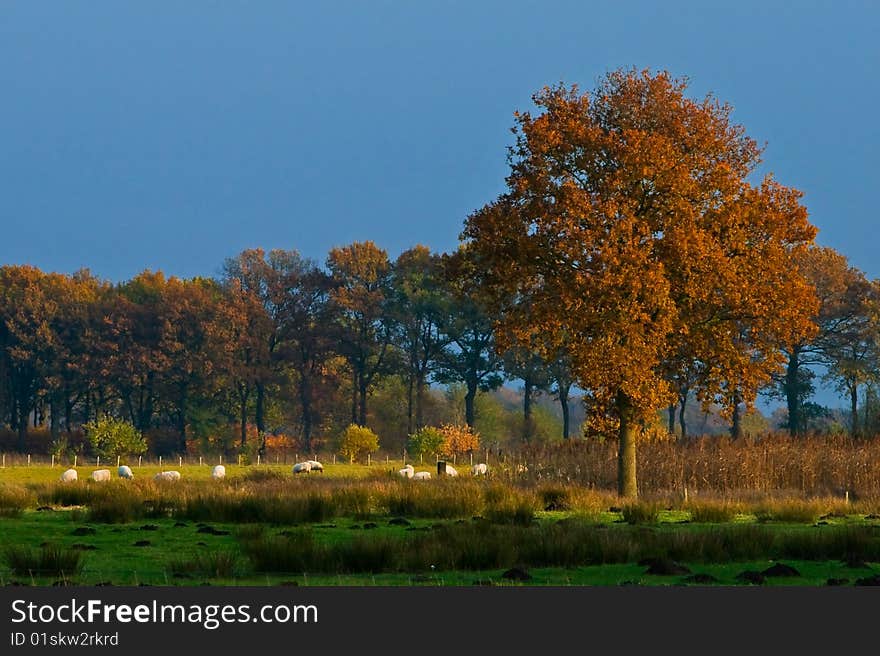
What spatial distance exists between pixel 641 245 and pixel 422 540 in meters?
19.3

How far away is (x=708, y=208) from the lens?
38.0m

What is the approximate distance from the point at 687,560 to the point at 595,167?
65.9 feet

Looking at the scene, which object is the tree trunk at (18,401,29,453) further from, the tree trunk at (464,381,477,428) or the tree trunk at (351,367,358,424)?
the tree trunk at (464,381,477,428)

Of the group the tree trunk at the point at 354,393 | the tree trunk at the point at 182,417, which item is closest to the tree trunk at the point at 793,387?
Answer: the tree trunk at the point at 354,393

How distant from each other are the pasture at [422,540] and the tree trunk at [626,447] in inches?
262

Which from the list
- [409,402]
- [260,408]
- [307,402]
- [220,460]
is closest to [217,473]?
[220,460]

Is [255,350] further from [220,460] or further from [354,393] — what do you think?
[220,460]

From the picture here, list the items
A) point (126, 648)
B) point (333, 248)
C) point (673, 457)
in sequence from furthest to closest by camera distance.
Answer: point (333, 248) → point (673, 457) → point (126, 648)

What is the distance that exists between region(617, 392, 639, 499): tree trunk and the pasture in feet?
21.8

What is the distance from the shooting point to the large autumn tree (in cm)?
3609

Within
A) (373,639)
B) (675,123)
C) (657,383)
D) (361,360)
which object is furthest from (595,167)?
(361,360)

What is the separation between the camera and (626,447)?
39000mm

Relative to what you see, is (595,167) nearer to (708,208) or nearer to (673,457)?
(708,208)

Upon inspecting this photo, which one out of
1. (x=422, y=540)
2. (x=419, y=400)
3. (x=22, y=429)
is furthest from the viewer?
(x=419, y=400)
